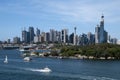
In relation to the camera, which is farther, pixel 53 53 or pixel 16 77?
pixel 53 53

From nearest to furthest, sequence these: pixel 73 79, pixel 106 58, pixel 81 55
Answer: pixel 73 79
pixel 106 58
pixel 81 55

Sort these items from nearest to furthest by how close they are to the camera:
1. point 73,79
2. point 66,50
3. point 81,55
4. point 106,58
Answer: point 73,79 → point 106,58 → point 81,55 → point 66,50

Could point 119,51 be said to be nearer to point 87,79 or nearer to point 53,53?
point 53,53

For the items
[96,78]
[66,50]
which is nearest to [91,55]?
[66,50]

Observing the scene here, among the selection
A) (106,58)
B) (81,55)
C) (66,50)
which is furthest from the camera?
→ (66,50)

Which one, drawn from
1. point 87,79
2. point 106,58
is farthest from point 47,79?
point 106,58

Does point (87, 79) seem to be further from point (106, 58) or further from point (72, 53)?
point (72, 53)

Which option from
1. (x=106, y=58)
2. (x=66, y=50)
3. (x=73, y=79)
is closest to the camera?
(x=73, y=79)

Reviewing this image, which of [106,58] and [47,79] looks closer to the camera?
[47,79]
